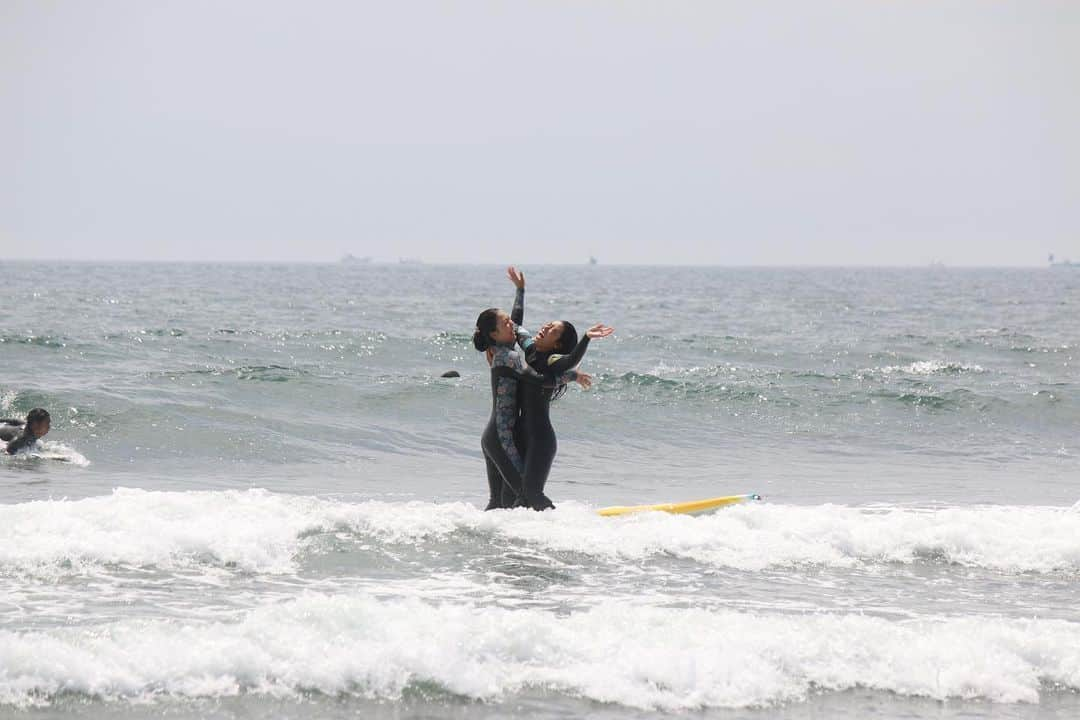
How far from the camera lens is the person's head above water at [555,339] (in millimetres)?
9734

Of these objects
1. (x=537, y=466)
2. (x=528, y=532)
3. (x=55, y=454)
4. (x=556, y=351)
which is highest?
(x=556, y=351)

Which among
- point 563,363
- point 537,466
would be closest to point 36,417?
point 537,466

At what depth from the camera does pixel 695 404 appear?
24.1 m

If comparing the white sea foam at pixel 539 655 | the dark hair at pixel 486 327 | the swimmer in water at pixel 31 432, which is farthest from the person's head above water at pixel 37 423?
the white sea foam at pixel 539 655

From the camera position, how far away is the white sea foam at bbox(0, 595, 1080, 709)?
262 inches

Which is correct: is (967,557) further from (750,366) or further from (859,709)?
(750,366)

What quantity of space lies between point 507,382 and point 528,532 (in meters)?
1.23

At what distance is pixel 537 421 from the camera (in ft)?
32.6

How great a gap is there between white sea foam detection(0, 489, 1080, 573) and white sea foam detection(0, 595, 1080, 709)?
1.93 metres

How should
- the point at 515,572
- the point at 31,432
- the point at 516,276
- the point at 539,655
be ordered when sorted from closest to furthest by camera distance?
the point at 539,655 < the point at 515,572 < the point at 516,276 < the point at 31,432

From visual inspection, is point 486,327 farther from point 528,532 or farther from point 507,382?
point 528,532

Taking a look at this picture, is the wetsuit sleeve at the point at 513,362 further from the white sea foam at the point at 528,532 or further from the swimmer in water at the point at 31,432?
the swimmer in water at the point at 31,432

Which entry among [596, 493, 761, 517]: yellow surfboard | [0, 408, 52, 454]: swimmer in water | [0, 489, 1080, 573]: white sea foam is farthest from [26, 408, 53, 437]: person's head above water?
[596, 493, 761, 517]: yellow surfboard

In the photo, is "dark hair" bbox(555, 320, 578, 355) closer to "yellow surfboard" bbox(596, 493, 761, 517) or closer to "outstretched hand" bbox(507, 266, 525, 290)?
"outstretched hand" bbox(507, 266, 525, 290)
